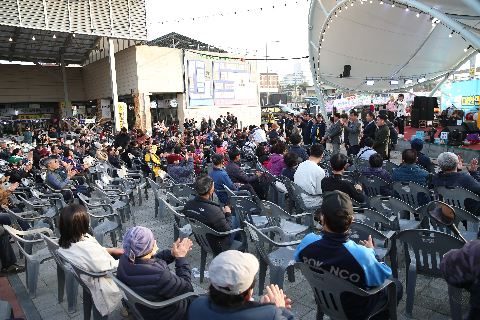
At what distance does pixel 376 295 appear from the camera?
83.6 inches

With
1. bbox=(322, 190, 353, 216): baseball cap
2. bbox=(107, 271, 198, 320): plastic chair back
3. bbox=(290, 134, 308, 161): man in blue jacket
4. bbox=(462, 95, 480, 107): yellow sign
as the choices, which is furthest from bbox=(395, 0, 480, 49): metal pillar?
bbox=(462, 95, 480, 107): yellow sign

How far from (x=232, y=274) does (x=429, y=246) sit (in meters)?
1.89

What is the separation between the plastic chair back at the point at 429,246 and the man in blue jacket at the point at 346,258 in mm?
687

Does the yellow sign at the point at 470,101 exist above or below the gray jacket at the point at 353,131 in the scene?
above

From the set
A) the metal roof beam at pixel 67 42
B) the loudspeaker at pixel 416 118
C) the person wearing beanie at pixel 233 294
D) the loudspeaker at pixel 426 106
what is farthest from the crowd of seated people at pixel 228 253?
the metal roof beam at pixel 67 42

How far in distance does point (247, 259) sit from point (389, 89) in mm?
22438

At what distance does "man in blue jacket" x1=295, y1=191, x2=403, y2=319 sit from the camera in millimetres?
2004

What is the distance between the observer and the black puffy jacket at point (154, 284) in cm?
216

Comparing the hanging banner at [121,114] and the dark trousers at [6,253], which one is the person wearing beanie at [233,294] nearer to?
the dark trousers at [6,253]

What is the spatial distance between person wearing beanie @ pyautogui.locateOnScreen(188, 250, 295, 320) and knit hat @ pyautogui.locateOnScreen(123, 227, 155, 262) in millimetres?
787

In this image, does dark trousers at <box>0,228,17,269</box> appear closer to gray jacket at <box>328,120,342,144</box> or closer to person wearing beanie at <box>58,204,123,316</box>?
person wearing beanie at <box>58,204,123,316</box>

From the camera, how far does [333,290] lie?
2088 mm

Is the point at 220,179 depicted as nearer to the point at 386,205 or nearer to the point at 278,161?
the point at 278,161

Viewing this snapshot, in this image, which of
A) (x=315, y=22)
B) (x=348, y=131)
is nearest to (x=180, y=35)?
(x=315, y=22)
